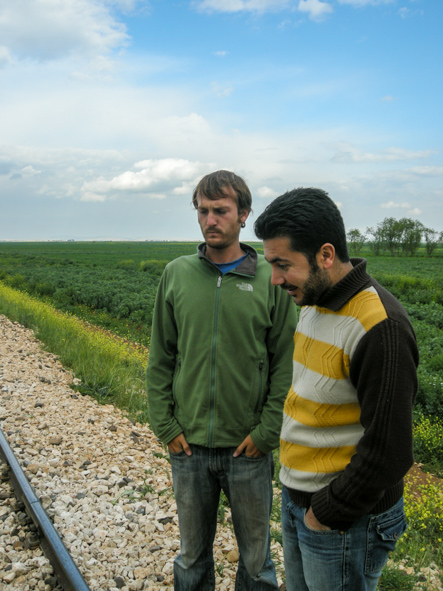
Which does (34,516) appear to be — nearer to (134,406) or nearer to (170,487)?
(170,487)

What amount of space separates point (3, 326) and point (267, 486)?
1122cm

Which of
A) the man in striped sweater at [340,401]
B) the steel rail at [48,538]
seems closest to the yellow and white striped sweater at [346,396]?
the man in striped sweater at [340,401]

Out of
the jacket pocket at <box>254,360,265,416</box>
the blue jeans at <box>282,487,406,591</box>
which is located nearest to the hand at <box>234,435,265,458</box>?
the jacket pocket at <box>254,360,265,416</box>

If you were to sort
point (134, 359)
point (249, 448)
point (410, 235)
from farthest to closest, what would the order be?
point (410, 235) < point (134, 359) < point (249, 448)

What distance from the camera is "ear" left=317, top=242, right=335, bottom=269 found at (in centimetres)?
158

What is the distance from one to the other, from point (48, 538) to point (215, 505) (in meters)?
1.65

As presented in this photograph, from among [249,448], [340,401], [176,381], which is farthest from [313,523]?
[176,381]

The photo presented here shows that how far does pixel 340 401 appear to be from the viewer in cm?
154

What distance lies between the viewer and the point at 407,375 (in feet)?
4.47

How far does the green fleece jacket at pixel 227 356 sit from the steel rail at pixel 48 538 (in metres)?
1.39

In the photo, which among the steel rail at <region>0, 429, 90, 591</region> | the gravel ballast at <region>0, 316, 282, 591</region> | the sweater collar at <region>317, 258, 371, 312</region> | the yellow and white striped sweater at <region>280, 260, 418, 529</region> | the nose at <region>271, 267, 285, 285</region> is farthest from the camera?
the gravel ballast at <region>0, 316, 282, 591</region>

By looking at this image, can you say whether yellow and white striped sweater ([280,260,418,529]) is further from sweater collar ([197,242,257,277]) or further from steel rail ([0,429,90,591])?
steel rail ([0,429,90,591])

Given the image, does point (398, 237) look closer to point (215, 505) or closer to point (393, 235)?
point (393, 235)

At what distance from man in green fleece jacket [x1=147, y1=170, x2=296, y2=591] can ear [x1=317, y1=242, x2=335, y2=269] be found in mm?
763
